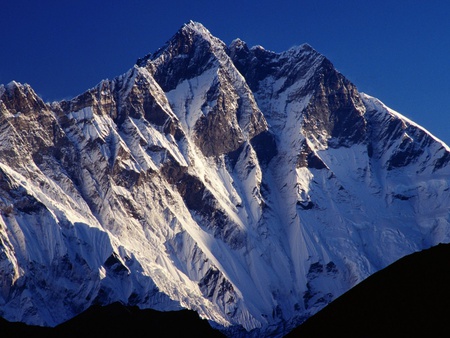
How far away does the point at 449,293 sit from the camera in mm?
80750

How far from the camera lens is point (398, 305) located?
81.4 metres

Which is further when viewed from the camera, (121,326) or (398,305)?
(121,326)

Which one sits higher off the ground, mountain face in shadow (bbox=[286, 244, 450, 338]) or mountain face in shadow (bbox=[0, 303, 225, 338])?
mountain face in shadow (bbox=[0, 303, 225, 338])

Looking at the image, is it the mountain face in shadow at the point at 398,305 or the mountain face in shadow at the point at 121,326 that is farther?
the mountain face in shadow at the point at 121,326

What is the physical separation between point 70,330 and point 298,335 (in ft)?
219

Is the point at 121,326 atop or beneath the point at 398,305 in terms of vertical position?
atop

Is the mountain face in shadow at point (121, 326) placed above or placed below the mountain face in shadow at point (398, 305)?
above

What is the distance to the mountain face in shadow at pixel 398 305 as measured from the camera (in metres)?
77.3

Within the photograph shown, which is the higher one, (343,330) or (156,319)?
(156,319)

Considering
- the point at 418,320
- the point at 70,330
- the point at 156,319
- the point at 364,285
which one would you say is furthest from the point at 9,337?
the point at 418,320

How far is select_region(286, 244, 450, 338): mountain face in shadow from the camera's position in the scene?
7731cm

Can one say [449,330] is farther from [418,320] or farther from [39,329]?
[39,329]

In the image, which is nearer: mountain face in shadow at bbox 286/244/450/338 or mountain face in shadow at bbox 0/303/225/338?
mountain face in shadow at bbox 286/244/450/338

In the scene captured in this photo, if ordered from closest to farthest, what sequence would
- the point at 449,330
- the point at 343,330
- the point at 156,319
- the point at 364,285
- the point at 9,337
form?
the point at 449,330, the point at 343,330, the point at 364,285, the point at 9,337, the point at 156,319
